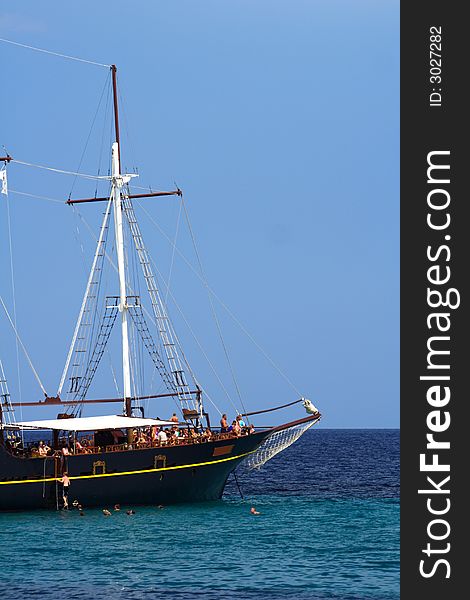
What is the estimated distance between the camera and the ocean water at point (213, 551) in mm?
36469

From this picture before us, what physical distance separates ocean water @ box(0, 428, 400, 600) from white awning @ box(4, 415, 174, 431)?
4.02 metres

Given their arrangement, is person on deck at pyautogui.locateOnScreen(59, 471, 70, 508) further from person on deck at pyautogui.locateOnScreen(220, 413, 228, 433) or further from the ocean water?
person on deck at pyautogui.locateOnScreen(220, 413, 228, 433)

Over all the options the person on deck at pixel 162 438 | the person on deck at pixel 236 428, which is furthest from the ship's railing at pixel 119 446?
the person on deck at pixel 236 428

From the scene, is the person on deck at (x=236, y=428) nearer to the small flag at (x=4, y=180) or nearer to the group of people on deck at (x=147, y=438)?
the group of people on deck at (x=147, y=438)

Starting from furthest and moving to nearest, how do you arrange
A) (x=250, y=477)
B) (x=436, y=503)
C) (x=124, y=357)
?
(x=250, y=477)
(x=124, y=357)
(x=436, y=503)

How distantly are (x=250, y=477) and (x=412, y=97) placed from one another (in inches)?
2475

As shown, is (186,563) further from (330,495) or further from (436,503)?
(330,495)

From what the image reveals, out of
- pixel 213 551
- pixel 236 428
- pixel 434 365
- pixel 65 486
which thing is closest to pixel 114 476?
pixel 65 486

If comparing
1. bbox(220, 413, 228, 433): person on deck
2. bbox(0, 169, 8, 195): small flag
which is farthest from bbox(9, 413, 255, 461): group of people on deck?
bbox(0, 169, 8, 195): small flag

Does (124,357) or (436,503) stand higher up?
(124,357)

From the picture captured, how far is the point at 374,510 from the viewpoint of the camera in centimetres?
5756

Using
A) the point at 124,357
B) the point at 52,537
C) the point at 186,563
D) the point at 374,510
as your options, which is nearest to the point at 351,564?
the point at 186,563

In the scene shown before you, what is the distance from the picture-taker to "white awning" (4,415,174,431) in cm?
5631

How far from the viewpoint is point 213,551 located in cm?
4362
